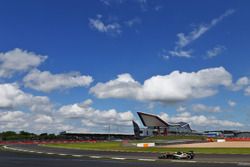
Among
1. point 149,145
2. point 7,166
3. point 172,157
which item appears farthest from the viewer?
point 149,145

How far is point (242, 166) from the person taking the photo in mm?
33500

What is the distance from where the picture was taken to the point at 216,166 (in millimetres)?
33062

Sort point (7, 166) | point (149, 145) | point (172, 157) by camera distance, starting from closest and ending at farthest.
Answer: point (7, 166), point (172, 157), point (149, 145)

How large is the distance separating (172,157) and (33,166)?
1865 cm

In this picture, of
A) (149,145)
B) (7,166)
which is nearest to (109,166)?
(7,166)

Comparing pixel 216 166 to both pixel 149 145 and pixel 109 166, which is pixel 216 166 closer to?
pixel 109 166

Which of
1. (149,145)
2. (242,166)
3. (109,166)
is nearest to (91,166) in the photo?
(109,166)

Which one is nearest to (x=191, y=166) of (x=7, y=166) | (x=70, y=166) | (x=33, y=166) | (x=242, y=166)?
(x=242, y=166)

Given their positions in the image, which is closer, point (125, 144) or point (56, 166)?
point (56, 166)

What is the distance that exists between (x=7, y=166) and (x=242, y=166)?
19864mm

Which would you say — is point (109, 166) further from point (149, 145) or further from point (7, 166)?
point (149, 145)

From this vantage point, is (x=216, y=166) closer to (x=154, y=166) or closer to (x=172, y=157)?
(x=154, y=166)

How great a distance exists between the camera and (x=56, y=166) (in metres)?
33.3

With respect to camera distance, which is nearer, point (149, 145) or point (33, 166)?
point (33, 166)
